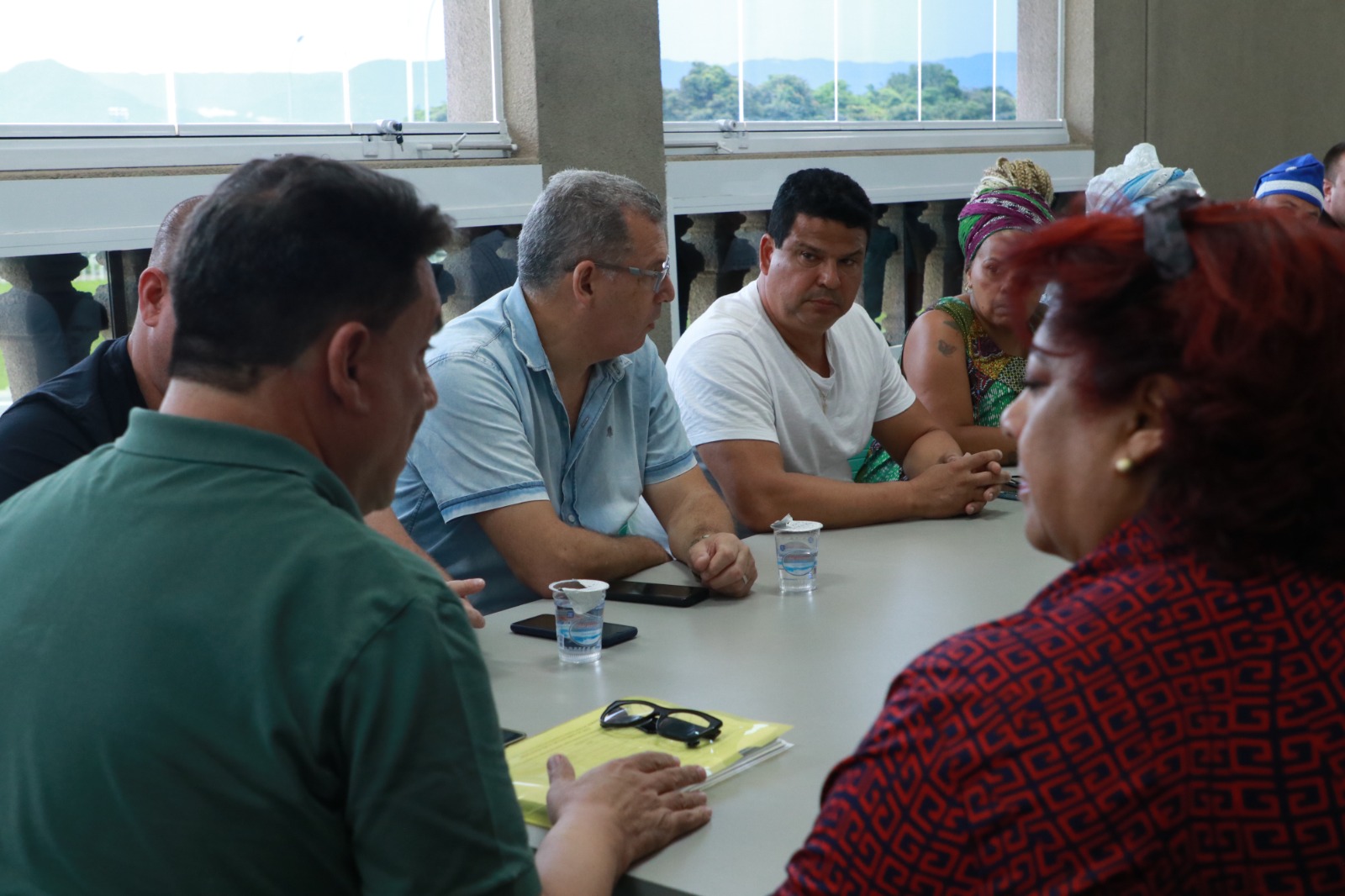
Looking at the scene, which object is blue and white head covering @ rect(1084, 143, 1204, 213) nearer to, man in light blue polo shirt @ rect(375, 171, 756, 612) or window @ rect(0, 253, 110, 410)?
man in light blue polo shirt @ rect(375, 171, 756, 612)

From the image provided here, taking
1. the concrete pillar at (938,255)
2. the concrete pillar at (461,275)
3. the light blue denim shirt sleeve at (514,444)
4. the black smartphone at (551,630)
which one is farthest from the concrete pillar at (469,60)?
the concrete pillar at (938,255)

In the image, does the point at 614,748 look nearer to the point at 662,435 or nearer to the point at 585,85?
the point at 662,435

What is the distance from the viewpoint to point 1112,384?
917mm

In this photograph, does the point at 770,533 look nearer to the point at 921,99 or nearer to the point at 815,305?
the point at 815,305

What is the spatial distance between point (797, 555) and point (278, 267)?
1.26 meters

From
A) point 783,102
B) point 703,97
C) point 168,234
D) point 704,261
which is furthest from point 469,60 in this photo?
point 168,234

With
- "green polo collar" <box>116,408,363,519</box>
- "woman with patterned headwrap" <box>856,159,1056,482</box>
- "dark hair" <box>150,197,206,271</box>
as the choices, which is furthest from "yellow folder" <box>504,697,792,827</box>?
"woman with patterned headwrap" <box>856,159,1056,482</box>

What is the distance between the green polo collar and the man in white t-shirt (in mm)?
1699

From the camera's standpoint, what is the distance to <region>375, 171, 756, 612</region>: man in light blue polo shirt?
7.14ft

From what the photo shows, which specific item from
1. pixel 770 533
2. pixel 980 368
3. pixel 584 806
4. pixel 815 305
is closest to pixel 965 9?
pixel 980 368

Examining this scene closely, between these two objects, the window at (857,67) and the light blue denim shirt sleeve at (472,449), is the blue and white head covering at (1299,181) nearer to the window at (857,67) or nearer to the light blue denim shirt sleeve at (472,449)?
the window at (857,67)

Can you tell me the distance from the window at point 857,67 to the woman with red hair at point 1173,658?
10.2 ft

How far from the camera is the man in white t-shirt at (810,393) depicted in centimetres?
262

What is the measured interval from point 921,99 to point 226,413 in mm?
4346
